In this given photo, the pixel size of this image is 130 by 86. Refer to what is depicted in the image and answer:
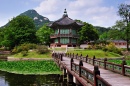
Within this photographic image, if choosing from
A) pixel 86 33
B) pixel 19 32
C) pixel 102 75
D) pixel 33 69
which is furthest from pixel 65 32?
pixel 102 75

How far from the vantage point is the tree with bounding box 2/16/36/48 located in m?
66.7

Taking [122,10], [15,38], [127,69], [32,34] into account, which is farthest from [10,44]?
[127,69]

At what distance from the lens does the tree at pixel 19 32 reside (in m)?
66.7

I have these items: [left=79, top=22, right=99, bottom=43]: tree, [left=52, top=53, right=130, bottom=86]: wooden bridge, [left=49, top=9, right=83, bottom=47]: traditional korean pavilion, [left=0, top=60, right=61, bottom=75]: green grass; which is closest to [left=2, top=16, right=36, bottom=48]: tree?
[left=49, top=9, right=83, bottom=47]: traditional korean pavilion

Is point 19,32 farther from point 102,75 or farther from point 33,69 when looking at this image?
point 102,75

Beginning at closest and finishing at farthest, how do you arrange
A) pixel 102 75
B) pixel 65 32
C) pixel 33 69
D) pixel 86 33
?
pixel 102 75 < pixel 33 69 < pixel 65 32 < pixel 86 33

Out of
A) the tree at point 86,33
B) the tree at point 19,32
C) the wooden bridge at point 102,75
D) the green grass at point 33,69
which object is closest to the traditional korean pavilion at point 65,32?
the tree at point 19,32

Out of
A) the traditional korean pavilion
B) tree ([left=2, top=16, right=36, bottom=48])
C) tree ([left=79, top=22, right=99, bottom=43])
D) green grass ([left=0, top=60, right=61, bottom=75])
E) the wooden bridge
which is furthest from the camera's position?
tree ([left=79, top=22, right=99, bottom=43])

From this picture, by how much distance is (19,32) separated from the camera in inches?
2640

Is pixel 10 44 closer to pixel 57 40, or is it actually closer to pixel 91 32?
pixel 57 40

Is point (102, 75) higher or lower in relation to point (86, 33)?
lower

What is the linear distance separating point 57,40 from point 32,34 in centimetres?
954

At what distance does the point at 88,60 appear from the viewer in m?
23.9

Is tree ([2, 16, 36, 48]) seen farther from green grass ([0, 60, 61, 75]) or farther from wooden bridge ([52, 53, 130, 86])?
wooden bridge ([52, 53, 130, 86])
